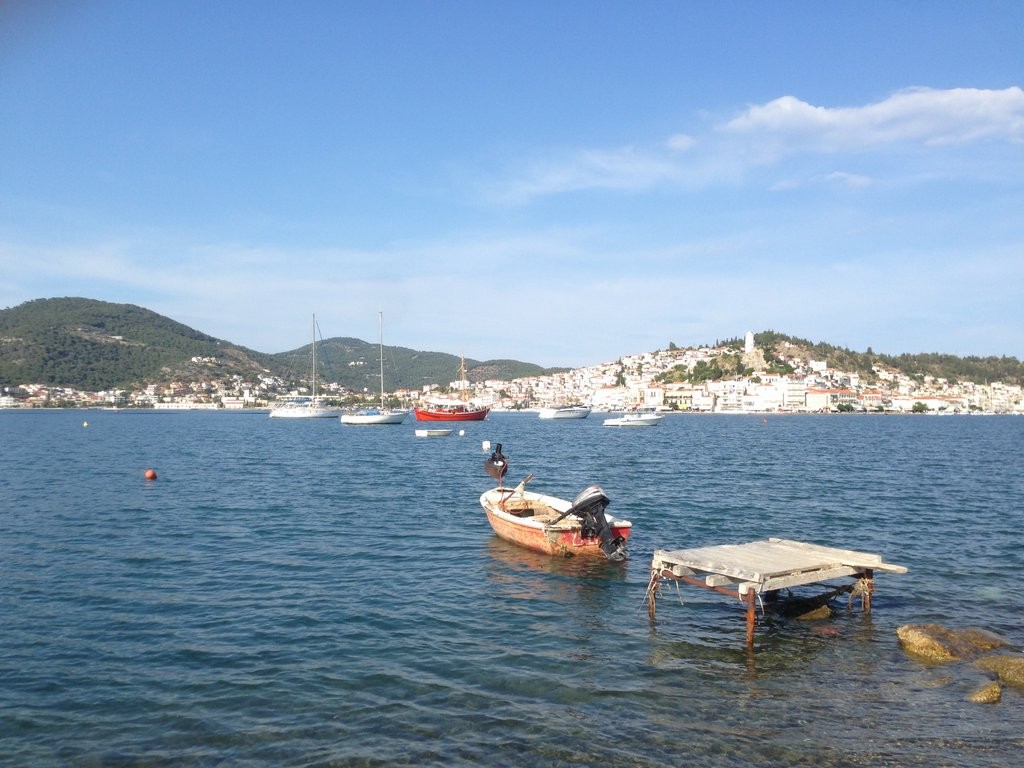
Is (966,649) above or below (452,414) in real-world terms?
below

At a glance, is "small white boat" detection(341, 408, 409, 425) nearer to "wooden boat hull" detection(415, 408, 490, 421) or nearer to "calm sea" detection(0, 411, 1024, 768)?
"wooden boat hull" detection(415, 408, 490, 421)

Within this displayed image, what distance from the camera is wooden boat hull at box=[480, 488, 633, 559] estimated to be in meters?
18.3

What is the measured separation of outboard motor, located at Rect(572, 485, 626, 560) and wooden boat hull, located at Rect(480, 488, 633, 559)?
217mm

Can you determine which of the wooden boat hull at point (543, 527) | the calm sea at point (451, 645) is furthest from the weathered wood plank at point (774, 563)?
the wooden boat hull at point (543, 527)

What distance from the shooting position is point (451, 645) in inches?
473

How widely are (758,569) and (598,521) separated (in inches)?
213

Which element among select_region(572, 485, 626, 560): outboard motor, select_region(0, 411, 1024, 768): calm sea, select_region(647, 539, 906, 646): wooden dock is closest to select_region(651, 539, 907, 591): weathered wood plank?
select_region(647, 539, 906, 646): wooden dock

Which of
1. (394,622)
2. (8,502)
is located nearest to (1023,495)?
(394,622)

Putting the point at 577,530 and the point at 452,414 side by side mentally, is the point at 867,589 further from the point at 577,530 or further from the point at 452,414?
the point at 452,414

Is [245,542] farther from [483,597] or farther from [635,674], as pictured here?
[635,674]

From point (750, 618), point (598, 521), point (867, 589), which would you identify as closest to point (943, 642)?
point (867, 589)

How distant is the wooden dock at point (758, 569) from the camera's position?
12500 millimetres

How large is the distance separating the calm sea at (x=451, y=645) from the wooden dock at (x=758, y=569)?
2.29 feet

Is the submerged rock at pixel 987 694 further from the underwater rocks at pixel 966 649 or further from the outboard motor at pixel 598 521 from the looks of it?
the outboard motor at pixel 598 521
